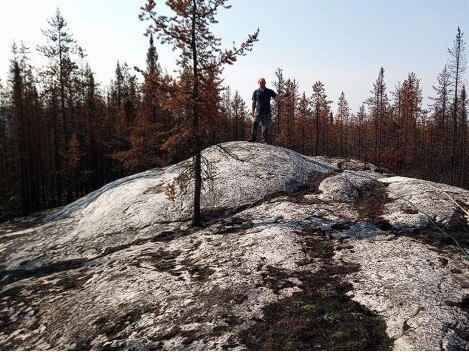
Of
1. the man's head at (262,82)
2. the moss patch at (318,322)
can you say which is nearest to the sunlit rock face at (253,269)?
the moss patch at (318,322)

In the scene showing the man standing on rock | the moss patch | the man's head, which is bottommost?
the moss patch

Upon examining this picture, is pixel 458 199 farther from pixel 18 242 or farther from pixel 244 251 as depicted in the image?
pixel 18 242

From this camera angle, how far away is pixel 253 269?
26.1 feet

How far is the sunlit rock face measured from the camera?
5863mm

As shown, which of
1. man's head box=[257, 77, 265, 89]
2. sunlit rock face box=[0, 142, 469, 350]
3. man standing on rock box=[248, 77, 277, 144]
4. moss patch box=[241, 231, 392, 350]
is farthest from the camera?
man standing on rock box=[248, 77, 277, 144]

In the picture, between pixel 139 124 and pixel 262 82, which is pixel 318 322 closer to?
pixel 262 82

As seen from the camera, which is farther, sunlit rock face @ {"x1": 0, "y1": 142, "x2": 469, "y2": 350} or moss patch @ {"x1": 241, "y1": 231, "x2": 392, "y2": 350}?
sunlit rock face @ {"x1": 0, "y1": 142, "x2": 469, "y2": 350}

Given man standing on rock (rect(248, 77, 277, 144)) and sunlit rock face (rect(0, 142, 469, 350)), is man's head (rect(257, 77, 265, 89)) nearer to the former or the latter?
man standing on rock (rect(248, 77, 277, 144))

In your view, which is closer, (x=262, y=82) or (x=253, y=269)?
(x=253, y=269)

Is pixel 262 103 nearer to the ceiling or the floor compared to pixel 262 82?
nearer to the floor

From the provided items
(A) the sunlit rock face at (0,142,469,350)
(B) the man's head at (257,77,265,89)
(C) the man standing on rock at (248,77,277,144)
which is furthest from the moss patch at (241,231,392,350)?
(B) the man's head at (257,77,265,89)

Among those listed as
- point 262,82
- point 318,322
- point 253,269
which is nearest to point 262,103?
point 262,82

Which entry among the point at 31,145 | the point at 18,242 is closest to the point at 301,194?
the point at 18,242

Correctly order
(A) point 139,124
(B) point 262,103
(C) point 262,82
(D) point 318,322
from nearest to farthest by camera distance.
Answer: (D) point 318,322, (C) point 262,82, (B) point 262,103, (A) point 139,124
